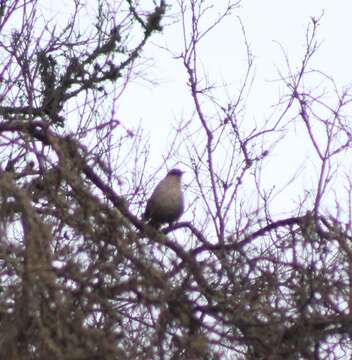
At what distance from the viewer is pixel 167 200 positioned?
9.05m

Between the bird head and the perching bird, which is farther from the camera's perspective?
the bird head

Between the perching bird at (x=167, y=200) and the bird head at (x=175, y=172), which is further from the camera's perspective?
the bird head at (x=175, y=172)

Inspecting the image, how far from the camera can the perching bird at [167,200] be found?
9039 mm

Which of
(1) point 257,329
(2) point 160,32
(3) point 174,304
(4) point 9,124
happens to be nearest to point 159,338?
(3) point 174,304

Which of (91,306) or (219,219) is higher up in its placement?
(219,219)

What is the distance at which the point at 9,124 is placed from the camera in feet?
14.4

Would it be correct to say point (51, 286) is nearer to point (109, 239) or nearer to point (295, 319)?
point (109, 239)

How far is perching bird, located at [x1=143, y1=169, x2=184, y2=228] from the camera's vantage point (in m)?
9.04

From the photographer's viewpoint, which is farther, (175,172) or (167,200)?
(175,172)

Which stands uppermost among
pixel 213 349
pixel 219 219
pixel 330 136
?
pixel 330 136

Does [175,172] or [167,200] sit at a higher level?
[175,172]

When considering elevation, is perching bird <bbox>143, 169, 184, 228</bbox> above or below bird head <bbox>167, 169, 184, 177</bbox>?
below

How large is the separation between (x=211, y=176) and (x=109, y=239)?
4262 mm

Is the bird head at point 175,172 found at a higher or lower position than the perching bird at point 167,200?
higher
